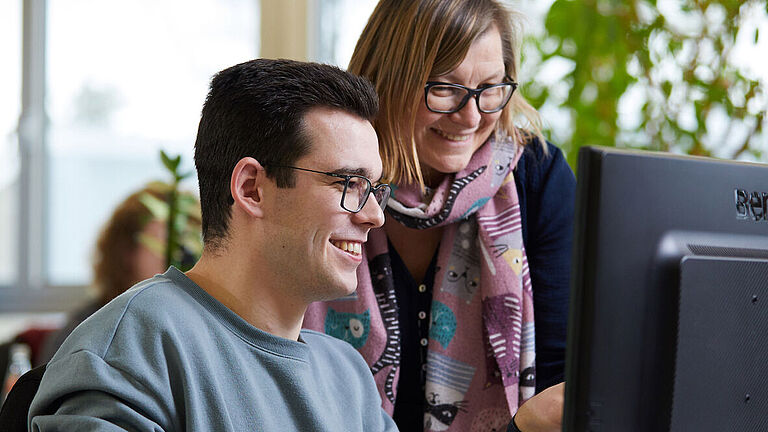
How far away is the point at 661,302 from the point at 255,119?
57 cm

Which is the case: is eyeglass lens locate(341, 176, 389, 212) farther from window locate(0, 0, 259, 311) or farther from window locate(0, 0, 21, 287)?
window locate(0, 0, 21, 287)

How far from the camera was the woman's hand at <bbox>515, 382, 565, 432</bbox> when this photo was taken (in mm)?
931

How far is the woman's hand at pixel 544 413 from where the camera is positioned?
931mm

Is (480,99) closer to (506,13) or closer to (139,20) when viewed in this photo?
(506,13)

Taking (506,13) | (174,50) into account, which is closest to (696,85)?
(506,13)

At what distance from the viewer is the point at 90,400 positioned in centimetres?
84

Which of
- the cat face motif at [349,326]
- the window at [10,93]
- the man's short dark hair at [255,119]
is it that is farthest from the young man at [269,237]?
the window at [10,93]

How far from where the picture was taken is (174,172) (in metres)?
1.80

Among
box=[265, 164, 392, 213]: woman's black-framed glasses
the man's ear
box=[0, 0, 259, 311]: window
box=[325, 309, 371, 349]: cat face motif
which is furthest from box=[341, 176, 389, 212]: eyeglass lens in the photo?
box=[0, 0, 259, 311]: window

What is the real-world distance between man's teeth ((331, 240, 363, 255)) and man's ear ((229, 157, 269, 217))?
108mm

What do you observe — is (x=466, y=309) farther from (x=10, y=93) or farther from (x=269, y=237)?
(x=10, y=93)

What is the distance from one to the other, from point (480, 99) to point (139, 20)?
2785 mm

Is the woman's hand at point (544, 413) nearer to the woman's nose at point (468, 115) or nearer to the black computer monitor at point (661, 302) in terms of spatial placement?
the black computer monitor at point (661, 302)

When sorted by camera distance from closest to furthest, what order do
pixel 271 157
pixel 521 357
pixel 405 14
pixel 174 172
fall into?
pixel 271 157 → pixel 405 14 → pixel 521 357 → pixel 174 172
